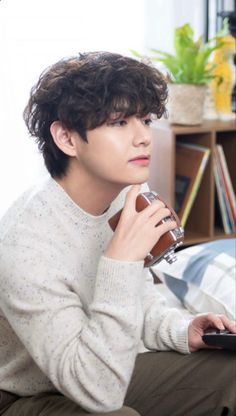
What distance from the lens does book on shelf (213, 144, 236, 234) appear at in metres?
2.77

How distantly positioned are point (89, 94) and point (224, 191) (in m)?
1.53

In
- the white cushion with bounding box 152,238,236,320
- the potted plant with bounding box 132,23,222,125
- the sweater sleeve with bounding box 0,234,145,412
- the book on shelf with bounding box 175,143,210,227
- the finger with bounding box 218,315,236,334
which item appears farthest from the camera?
the book on shelf with bounding box 175,143,210,227

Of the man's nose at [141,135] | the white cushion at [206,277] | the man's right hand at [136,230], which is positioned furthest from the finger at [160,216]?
the white cushion at [206,277]

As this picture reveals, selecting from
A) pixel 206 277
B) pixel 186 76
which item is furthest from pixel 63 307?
pixel 186 76

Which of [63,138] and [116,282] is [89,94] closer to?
[63,138]

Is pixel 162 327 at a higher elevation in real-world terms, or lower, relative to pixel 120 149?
lower

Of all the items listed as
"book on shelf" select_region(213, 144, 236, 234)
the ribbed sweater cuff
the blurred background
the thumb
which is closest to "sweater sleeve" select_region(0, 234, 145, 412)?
the ribbed sweater cuff

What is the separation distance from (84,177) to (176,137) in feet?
4.83

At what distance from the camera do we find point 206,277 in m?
2.16

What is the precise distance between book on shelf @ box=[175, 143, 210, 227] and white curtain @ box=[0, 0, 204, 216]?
1.34 ft

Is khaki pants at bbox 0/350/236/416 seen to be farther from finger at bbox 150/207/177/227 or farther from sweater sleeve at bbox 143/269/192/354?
finger at bbox 150/207/177/227

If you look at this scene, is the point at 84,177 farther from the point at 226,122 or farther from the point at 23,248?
the point at 226,122

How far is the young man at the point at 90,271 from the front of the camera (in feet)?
4.20

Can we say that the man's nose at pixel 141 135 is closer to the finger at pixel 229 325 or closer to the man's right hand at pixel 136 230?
the man's right hand at pixel 136 230
